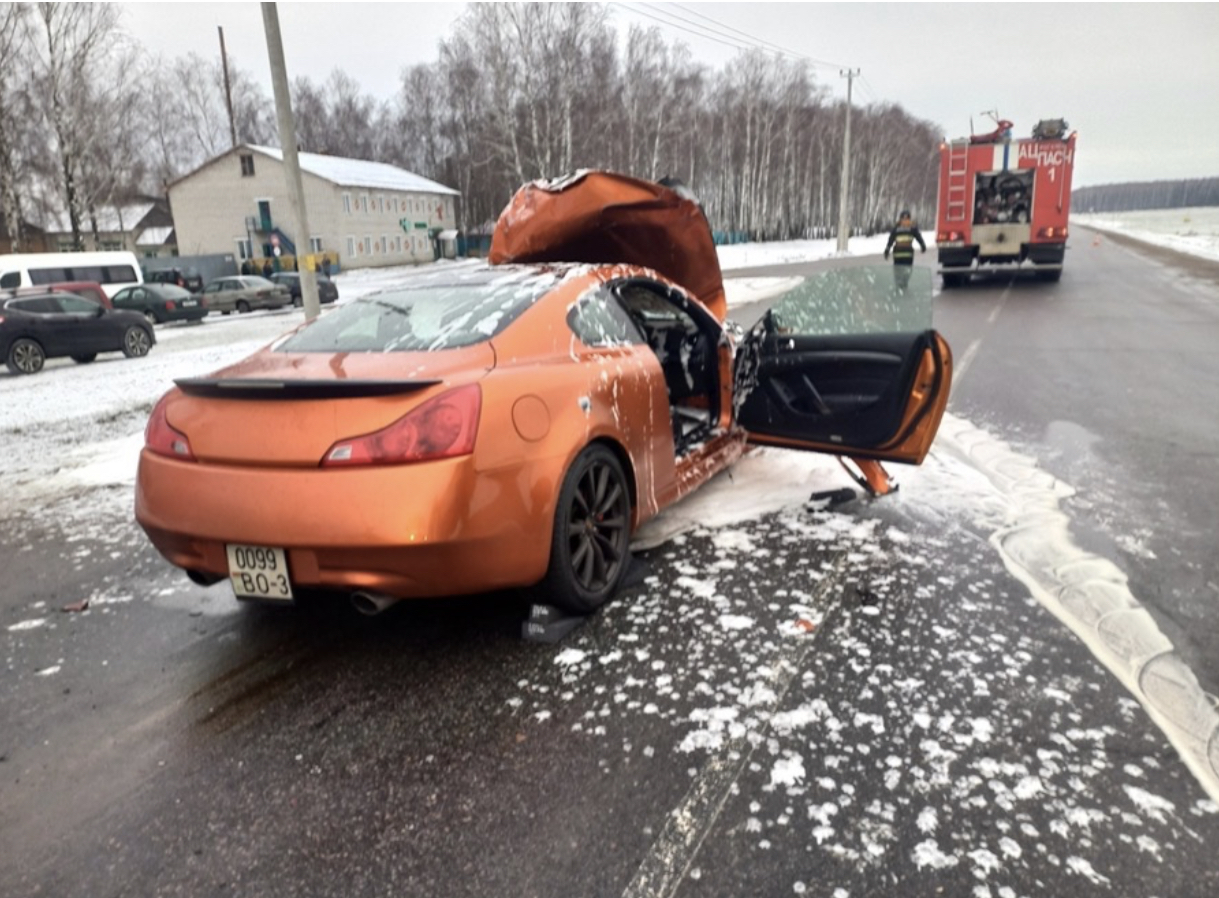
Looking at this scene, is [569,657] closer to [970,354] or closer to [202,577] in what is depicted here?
[202,577]

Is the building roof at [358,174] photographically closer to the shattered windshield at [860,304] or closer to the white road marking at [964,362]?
the white road marking at [964,362]

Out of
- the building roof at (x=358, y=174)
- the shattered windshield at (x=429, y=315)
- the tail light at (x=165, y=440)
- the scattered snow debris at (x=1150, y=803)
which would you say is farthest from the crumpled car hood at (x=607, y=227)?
the building roof at (x=358, y=174)

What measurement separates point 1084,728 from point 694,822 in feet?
4.50

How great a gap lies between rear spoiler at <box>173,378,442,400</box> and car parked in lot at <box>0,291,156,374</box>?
13.3 metres

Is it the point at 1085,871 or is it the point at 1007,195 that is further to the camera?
the point at 1007,195

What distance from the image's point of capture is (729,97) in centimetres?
5850

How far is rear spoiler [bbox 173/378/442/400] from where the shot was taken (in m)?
2.94

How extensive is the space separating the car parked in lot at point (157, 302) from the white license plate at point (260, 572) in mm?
22347

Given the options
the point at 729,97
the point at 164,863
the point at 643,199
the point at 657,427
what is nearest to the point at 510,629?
the point at 657,427

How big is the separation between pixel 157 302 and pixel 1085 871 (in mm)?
24842

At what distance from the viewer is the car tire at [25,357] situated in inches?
533

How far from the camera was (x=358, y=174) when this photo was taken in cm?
5372

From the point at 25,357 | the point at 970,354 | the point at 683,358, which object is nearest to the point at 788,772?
the point at 683,358

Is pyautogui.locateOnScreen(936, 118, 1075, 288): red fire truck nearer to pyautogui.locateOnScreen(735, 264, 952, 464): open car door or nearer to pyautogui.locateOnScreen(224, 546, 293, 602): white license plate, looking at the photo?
pyautogui.locateOnScreen(735, 264, 952, 464): open car door
